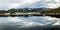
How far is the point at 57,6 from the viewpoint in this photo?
1054 cm

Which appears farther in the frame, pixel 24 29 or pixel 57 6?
pixel 57 6

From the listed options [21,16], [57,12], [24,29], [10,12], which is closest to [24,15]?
[21,16]

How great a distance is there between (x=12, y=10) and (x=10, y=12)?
0.91ft

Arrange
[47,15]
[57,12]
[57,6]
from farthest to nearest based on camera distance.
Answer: [47,15] < [57,12] < [57,6]

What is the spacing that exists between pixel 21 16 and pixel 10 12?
4.30 ft

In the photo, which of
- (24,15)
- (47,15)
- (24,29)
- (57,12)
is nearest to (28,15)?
(24,15)

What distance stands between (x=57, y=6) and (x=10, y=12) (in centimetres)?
255

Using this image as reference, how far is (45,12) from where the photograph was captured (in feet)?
37.7

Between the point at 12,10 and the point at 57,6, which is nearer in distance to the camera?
the point at 57,6

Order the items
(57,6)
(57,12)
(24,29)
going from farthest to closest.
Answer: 1. (57,12)
2. (57,6)
3. (24,29)

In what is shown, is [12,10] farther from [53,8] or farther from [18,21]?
[53,8]

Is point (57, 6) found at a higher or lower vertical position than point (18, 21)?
higher

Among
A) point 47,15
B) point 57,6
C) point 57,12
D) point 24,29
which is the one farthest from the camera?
point 47,15

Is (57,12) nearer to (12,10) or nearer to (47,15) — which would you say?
(47,15)
